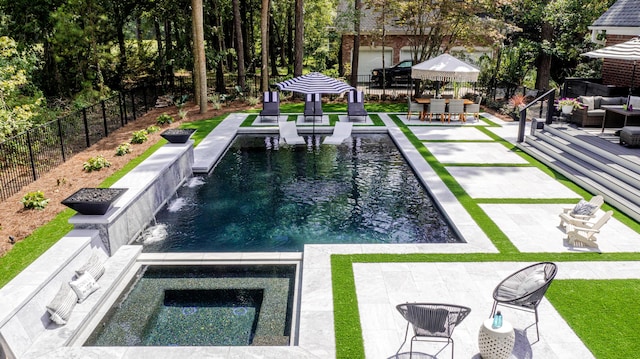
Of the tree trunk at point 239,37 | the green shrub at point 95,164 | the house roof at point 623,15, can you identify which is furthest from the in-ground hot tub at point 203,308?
the tree trunk at point 239,37

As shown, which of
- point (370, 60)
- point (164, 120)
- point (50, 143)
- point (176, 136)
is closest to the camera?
point (176, 136)

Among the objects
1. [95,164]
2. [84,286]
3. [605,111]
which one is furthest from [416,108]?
[84,286]

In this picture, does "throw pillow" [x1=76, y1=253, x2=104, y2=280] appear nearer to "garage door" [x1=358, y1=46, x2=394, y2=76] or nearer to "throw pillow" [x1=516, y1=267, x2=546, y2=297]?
"throw pillow" [x1=516, y1=267, x2=546, y2=297]

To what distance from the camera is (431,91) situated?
29.5 meters

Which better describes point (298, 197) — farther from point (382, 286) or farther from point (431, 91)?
point (431, 91)

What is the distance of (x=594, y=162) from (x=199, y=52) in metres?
16.0

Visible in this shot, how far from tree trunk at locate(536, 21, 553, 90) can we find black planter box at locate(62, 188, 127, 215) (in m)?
23.6

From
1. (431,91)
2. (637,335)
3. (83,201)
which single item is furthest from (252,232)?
(431,91)

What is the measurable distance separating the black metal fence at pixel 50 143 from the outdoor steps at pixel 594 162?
14.2 meters

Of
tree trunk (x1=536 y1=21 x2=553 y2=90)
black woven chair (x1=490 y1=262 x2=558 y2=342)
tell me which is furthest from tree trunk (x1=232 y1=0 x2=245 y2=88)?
black woven chair (x1=490 y1=262 x2=558 y2=342)

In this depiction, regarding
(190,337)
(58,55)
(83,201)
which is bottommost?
(190,337)

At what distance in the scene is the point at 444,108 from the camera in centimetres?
2081

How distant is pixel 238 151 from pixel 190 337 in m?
10.8

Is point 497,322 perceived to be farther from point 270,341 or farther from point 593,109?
point 593,109
